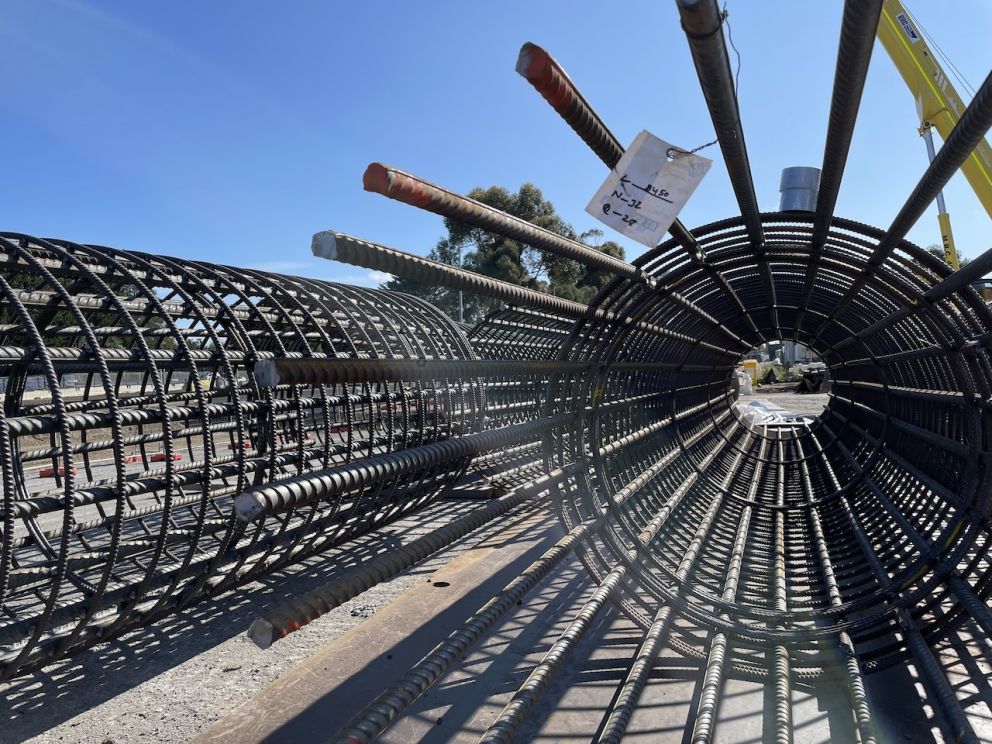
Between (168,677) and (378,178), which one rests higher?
(378,178)

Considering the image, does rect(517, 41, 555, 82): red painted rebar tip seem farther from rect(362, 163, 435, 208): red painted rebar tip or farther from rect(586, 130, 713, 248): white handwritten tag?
rect(586, 130, 713, 248): white handwritten tag

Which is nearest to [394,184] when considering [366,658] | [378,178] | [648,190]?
[378,178]

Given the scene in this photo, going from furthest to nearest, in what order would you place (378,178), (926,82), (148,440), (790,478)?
(926,82) < (790,478) < (148,440) < (378,178)

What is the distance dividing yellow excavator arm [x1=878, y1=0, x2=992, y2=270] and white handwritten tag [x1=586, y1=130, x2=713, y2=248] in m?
17.7

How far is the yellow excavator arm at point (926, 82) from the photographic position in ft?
53.4

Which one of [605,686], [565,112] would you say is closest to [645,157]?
[565,112]

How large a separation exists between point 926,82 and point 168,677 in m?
20.4

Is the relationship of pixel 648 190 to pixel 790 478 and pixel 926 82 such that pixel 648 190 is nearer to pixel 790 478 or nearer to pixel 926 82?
pixel 790 478

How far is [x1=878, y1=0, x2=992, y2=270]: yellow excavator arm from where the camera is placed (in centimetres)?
1628

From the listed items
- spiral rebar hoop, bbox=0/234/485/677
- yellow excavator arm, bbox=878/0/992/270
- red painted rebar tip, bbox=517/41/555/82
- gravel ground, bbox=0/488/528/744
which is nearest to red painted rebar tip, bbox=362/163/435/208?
red painted rebar tip, bbox=517/41/555/82

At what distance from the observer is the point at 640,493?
217 inches

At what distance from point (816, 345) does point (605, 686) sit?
6830mm

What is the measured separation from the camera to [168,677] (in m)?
4.29

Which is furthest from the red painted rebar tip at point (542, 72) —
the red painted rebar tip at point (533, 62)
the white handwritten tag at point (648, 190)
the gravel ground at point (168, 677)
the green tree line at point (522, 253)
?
the green tree line at point (522, 253)
